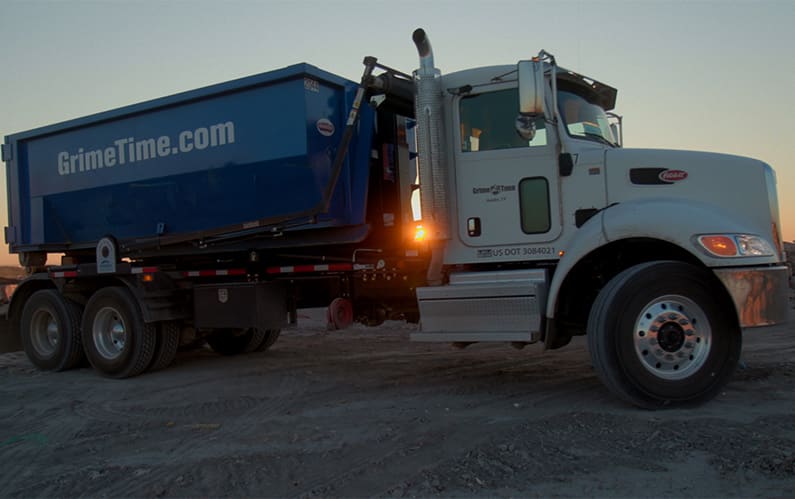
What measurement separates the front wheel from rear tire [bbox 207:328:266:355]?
593 centimetres

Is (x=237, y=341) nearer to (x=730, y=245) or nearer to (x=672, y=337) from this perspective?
(x=672, y=337)

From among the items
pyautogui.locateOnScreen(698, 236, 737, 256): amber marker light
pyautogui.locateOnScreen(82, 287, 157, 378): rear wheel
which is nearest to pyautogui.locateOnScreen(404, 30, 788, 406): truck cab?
pyautogui.locateOnScreen(698, 236, 737, 256): amber marker light

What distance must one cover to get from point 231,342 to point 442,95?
548cm

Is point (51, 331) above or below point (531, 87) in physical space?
below

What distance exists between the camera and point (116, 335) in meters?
8.66

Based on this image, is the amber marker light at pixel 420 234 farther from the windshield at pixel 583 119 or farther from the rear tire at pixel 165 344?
the rear tire at pixel 165 344

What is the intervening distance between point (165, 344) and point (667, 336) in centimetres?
610

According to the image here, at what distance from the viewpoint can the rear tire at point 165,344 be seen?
27.9 ft

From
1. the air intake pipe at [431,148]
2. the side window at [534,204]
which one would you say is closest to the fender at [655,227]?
the side window at [534,204]

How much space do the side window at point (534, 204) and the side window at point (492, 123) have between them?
0.36 m

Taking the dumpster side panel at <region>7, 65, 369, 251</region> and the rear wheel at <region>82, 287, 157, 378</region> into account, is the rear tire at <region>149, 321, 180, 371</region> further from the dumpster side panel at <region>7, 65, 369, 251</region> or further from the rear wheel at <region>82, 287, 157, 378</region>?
the dumpster side panel at <region>7, 65, 369, 251</region>

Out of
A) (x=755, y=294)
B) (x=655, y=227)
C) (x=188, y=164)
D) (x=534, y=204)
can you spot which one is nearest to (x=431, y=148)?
(x=534, y=204)

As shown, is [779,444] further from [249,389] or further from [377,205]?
[249,389]

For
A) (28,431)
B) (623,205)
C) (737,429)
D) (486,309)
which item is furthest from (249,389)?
(737,429)
